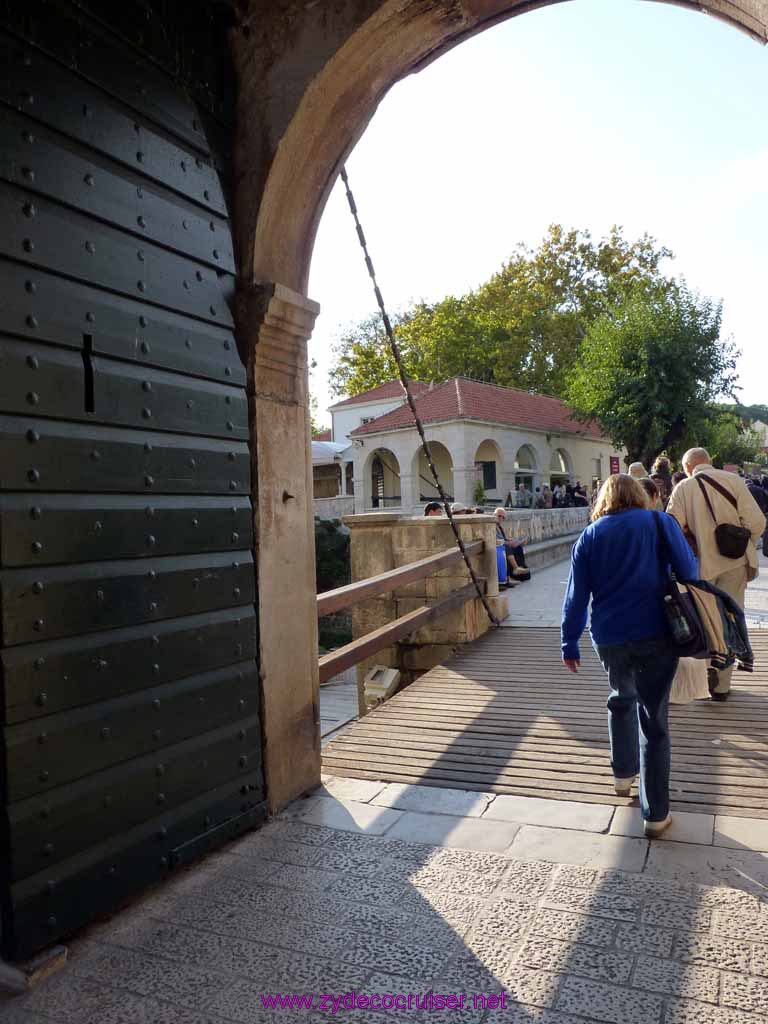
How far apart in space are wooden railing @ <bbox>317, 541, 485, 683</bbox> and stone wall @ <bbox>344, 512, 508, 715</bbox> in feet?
0.62

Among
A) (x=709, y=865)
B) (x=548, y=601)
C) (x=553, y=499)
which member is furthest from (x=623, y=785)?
(x=553, y=499)

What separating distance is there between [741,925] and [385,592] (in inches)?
169

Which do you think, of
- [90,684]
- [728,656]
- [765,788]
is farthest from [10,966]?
[765,788]

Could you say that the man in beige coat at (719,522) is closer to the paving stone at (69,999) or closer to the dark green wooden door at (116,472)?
the dark green wooden door at (116,472)

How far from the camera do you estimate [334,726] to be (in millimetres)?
11906

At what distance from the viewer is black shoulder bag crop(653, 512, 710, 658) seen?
3.31 meters

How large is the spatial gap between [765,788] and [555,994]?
2.17 metres

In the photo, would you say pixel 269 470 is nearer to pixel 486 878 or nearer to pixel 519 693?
pixel 486 878

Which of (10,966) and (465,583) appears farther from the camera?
(465,583)

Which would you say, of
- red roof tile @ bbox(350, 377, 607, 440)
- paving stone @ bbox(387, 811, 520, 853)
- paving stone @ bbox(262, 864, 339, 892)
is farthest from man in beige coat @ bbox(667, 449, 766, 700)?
red roof tile @ bbox(350, 377, 607, 440)

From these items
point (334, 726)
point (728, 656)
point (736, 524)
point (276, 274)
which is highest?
point (276, 274)

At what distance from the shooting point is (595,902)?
9.07ft

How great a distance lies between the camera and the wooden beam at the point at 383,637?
493 cm

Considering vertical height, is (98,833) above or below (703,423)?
below
